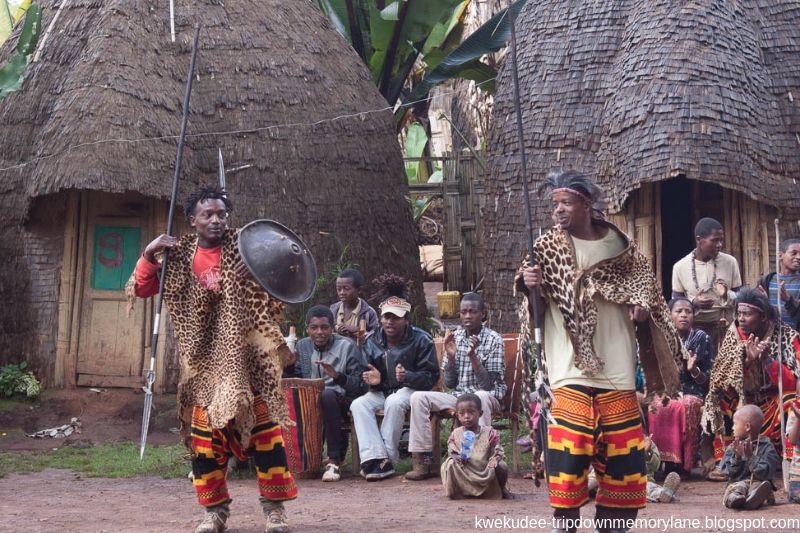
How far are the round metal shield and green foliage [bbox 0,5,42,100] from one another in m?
5.77

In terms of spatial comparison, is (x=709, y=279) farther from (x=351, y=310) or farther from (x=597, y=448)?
(x=597, y=448)

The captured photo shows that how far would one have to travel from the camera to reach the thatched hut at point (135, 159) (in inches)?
461

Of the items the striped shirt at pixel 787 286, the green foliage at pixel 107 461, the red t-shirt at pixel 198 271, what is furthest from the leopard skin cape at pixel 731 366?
the green foliage at pixel 107 461

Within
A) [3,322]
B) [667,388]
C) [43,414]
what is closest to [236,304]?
[667,388]

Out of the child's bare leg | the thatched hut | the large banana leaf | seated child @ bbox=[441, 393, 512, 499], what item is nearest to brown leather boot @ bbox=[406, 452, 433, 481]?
seated child @ bbox=[441, 393, 512, 499]

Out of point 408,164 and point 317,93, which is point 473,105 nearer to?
point 408,164

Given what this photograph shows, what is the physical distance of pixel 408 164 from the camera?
21719 mm

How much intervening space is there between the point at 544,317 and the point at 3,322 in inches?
312

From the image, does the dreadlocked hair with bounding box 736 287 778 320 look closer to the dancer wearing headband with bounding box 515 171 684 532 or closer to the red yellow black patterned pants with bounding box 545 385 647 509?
the dancer wearing headband with bounding box 515 171 684 532

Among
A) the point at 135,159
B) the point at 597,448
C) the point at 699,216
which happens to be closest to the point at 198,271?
the point at 597,448

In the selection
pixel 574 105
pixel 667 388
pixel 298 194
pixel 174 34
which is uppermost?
pixel 174 34

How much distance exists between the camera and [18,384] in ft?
38.4

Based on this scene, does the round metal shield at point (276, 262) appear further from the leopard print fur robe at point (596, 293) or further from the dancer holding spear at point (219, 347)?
the leopard print fur robe at point (596, 293)

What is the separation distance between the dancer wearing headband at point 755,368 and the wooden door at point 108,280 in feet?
20.3
